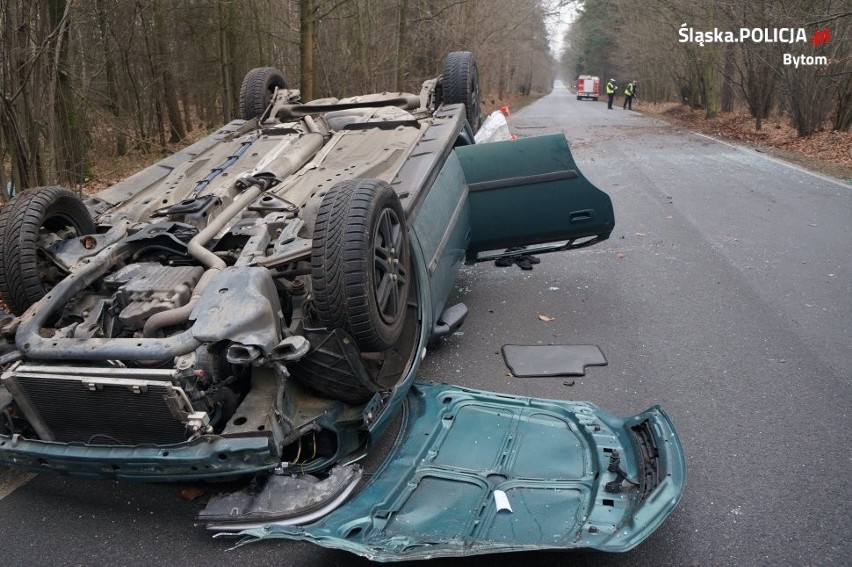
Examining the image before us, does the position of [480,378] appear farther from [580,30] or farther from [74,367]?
[580,30]

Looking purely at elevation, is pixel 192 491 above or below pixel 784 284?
below

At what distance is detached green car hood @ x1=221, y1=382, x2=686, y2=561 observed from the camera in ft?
8.10

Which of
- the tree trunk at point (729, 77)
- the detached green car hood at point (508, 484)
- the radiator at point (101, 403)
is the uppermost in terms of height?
the tree trunk at point (729, 77)

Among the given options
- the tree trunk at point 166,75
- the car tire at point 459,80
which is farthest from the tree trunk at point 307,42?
the car tire at point 459,80

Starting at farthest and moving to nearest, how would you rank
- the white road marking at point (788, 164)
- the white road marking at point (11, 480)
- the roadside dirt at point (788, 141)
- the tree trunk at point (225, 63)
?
the tree trunk at point (225, 63) < the roadside dirt at point (788, 141) < the white road marking at point (788, 164) < the white road marking at point (11, 480)

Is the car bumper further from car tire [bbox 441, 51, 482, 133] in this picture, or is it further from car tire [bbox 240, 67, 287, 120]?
car tire [bbox 441, 51, 482, 133]

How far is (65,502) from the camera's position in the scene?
3264mm

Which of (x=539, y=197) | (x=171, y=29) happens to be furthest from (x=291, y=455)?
(x=171, y=29)

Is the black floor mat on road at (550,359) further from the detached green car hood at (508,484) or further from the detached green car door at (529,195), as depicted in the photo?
the detached green car door at (529,195)

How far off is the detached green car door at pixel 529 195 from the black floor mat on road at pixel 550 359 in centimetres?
102

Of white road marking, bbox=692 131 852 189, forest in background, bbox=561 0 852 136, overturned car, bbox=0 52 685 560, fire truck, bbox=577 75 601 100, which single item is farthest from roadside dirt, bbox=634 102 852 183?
fire truck, bbox=577 75 601 100

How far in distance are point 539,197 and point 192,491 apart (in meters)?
3.38

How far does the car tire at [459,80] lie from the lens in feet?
21.6

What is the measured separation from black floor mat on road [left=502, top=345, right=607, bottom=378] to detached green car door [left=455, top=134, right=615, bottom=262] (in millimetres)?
1019
